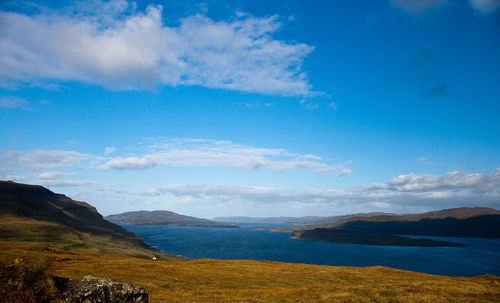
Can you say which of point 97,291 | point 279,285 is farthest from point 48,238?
point 97,291

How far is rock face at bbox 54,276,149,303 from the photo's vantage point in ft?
46.3

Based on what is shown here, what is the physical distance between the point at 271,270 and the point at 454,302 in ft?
105

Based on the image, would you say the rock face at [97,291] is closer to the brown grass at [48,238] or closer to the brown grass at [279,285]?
the brown grass at [279,285]

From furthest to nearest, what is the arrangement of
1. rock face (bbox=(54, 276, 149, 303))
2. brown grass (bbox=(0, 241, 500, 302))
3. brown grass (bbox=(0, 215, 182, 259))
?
1. brown grass (bbox=(0, 215, 182, 259))
2. brown grass (bbox=(0, 241, 500, 302))
3. rock face (bbox=(54, 276, 149, 303))

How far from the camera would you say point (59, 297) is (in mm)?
13203

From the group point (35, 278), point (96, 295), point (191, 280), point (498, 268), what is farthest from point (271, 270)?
point (498, 268)

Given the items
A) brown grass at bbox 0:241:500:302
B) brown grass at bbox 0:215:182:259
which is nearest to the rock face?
brown grass at bbox 0:241:500:302

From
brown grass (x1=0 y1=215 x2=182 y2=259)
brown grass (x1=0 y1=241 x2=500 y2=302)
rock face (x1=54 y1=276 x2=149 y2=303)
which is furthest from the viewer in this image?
brown grass (x1=0 y1=215 x2=182 y2=259)

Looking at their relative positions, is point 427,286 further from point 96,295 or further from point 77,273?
point 77,273

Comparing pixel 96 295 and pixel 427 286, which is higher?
pixel 96 295

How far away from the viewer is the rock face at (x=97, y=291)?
46.3 ft

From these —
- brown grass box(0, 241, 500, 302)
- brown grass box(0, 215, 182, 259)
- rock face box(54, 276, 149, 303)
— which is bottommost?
brown grass box(0, 215, 182, 259)

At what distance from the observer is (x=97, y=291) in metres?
15.0

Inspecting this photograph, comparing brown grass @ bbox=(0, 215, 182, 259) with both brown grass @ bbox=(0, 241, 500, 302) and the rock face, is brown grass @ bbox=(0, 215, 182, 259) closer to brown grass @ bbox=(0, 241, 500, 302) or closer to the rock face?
brown grass @ bbox=(0, 241, 500, 302)
